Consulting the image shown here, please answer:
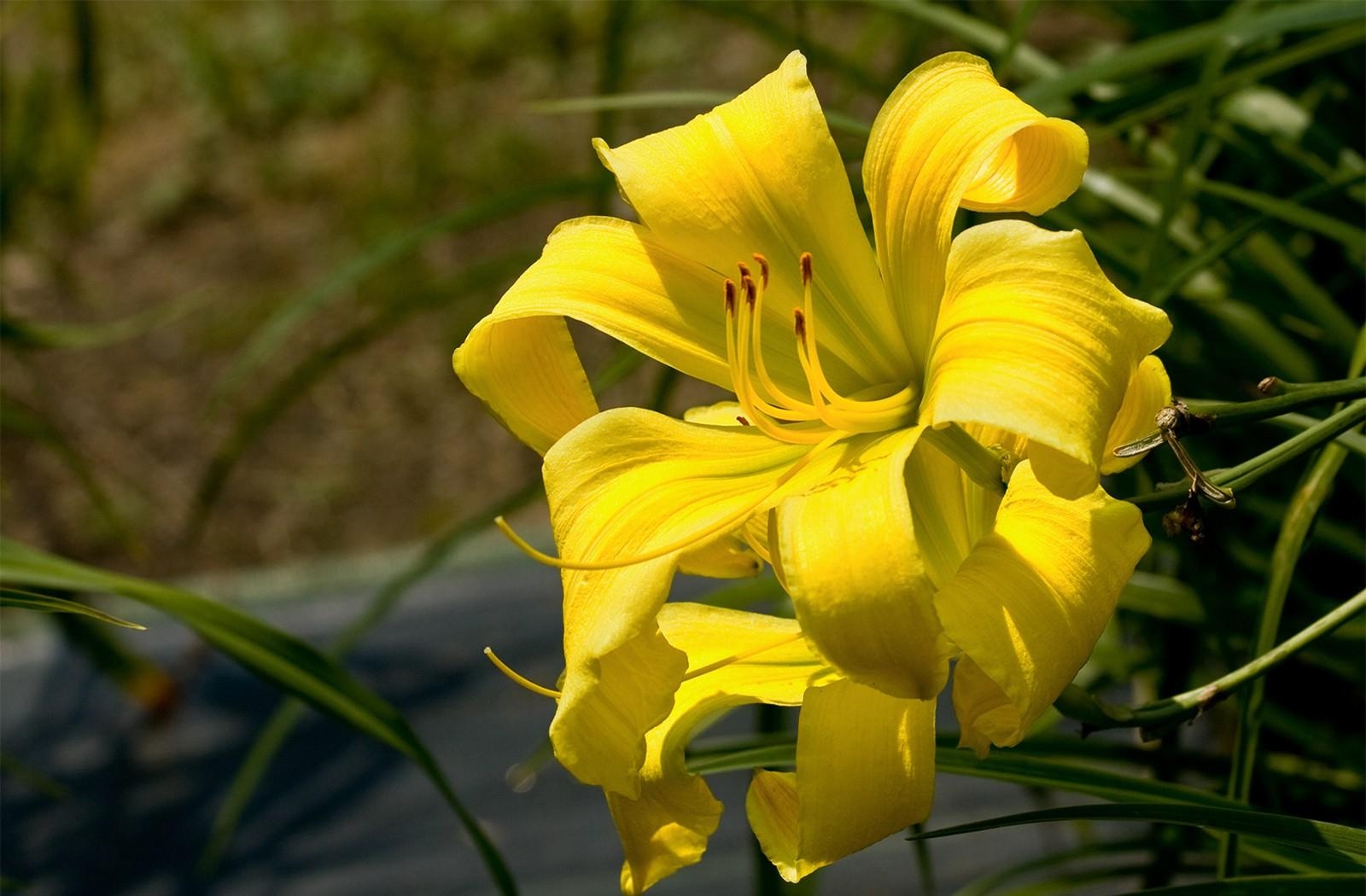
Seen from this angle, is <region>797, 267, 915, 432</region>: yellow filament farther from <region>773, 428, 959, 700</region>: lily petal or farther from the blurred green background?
the blurred green background

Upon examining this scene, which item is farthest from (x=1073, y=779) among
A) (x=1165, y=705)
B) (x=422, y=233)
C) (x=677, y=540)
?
(x=422, y=233)

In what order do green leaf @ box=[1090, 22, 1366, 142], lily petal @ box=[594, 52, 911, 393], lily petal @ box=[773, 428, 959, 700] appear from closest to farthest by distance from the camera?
lily petal @ box=[773, 428, 959, 700], lily petal @ box=[594, 52, 911, 393], green leaf @ box=[1090, 22, 1366, 142]

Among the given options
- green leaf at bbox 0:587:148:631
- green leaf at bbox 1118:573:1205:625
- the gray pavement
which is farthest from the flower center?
the gray pavement

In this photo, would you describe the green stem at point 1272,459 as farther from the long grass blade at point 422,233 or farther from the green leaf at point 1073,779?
the long grass blade at point 422,233

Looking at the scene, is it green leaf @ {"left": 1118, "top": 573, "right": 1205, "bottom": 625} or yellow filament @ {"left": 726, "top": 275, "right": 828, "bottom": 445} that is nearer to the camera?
yellow filament @ {"left": 726, "top": 275, "right": 828, "bottom": 445}

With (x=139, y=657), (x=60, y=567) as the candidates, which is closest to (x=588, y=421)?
(x=60, y=567)

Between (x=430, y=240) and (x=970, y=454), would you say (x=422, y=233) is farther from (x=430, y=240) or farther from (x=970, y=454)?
(x=430, y=240)
